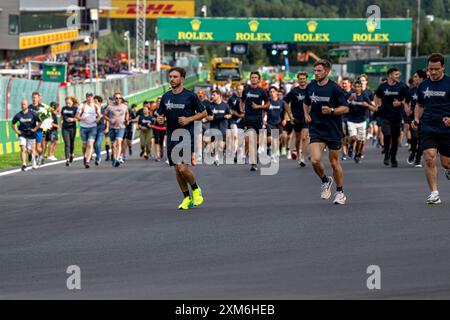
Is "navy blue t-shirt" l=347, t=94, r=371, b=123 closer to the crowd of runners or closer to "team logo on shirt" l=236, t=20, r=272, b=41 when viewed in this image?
the crowd of runners

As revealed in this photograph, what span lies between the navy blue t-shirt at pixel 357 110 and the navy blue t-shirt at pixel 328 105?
10.3 metres

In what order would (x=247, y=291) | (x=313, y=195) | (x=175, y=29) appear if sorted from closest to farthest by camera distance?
(x=247, y=291)
(x=313, y=195)
(x=175, y=29)

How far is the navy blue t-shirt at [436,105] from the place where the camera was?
595 inches

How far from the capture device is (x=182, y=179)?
51.4 ft

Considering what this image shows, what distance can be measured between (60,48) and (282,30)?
3139cm

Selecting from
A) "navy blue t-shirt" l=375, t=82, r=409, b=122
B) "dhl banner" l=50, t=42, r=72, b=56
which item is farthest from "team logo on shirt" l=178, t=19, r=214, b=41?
"navy blue t-shirt" l=375, t=82, r=409, b=122

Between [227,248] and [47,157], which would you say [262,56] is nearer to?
[47,157]

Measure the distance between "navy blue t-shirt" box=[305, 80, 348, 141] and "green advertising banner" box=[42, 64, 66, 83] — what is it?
3849 cm

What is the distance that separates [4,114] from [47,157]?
433 cm

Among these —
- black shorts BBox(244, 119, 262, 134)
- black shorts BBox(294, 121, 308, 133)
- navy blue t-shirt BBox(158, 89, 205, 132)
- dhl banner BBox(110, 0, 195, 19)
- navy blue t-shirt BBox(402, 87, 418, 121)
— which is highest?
dhl banner BBox(110, 0, 195, 19)

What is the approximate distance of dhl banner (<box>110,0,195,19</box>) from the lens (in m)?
136

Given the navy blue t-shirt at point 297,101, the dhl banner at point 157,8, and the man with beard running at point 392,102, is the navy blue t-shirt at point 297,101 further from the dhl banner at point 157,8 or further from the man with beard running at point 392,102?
the dhl banner at point 157,8

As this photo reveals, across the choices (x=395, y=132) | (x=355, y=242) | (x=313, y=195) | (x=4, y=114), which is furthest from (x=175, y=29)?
(x=355, y=242)

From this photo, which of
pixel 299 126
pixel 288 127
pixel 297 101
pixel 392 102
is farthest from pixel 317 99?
pixel 288 127
